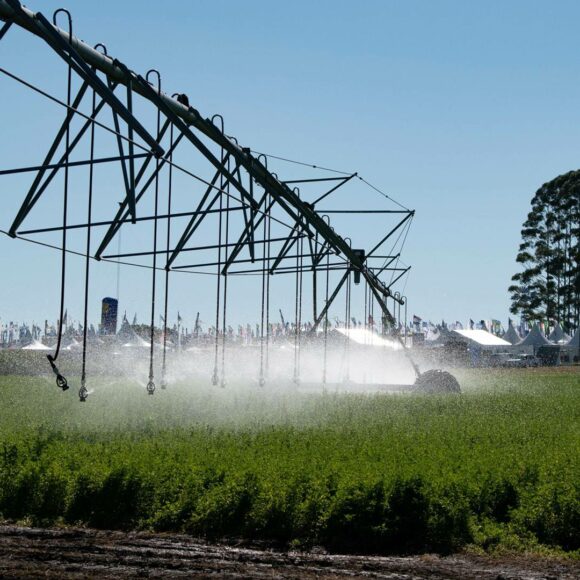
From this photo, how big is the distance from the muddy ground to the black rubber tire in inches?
1015

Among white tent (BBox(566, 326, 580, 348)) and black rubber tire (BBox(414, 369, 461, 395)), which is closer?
black rubber tire (BBox(414, 369, 461, 395))

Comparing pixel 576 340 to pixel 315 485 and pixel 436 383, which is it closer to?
pixel 436 383

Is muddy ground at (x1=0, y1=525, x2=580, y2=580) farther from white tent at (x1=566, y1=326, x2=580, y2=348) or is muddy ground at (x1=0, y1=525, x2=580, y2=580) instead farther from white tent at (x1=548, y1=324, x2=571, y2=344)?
white tent at (x1=548, y1=324, x2=571, y2=344)

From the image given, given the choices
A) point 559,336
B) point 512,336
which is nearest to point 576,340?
point 559,336

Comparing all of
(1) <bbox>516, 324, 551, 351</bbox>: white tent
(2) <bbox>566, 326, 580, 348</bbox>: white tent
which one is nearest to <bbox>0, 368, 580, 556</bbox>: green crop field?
(2) <bbox>566, 326, 580, 348</bbox>: white tent

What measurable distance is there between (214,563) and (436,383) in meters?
27.4

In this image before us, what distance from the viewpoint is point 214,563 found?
12055 millimetres

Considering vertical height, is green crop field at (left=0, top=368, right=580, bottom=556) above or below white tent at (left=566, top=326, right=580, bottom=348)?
below

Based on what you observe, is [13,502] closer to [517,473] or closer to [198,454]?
[198,454]

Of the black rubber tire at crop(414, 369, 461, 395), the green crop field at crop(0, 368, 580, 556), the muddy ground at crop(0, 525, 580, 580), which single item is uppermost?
the black rubber tire at crop(414, 369, 461, 395)

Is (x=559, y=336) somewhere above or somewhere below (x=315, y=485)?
above

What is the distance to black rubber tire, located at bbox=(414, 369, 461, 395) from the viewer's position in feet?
126

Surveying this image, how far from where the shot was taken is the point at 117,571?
11.5 m

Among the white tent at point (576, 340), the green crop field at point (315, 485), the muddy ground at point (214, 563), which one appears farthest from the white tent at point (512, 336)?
the muddy ground at point (214, 563)
